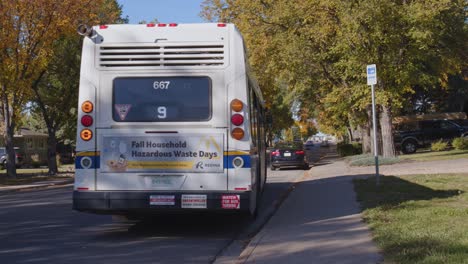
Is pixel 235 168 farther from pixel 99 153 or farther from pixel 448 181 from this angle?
pixel 448 181

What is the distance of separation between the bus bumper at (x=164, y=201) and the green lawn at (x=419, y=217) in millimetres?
2182

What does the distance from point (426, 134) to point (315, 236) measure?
1222 inches

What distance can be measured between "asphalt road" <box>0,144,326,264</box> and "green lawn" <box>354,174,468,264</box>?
2.32 meters

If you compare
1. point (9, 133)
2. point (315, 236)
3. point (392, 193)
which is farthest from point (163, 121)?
point (9, 133)

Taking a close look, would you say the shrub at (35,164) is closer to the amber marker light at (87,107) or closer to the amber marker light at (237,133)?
the amber marker light at (87,107)

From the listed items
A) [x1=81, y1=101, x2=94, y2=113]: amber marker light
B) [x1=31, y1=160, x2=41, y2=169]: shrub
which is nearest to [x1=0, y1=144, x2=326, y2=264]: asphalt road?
[x1=81, y1=101, x2=94, y2=113]: amber marker light

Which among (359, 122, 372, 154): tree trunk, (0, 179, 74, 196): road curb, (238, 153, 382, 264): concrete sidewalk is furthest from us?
(359, 122, 372, 154): tree trunk

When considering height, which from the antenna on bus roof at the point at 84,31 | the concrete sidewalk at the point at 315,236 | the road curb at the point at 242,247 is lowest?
the road curb at the point at 242,247

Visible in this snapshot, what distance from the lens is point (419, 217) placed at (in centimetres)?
923

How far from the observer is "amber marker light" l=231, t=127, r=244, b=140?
867cm

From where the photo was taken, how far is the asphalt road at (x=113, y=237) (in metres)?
7.71

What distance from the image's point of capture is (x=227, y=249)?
8.39 meters

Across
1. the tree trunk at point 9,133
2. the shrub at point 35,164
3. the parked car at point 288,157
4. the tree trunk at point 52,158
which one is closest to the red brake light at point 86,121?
the parked car at point 288,157

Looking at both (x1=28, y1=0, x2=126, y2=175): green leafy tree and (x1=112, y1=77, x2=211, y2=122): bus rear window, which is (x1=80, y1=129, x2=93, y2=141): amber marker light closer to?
(x1=112, y1=77, x2=211, y2=122): bus rear window
